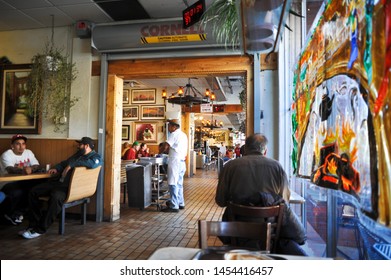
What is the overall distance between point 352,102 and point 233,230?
921mm

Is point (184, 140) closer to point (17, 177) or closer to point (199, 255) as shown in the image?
point (17, 177)

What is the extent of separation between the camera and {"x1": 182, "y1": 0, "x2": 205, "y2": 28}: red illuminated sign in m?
3.22

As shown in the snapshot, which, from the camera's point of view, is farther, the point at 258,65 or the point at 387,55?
the point at 258,65

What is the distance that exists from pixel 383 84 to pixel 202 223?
107 centimetres

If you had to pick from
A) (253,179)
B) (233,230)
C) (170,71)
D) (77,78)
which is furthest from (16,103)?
(233,230)

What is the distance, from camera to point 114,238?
11.7ft

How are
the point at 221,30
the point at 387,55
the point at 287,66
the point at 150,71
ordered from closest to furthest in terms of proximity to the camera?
the point at 387,55 < the point at 221,30 < the point at 287,66 < the point at 150,71

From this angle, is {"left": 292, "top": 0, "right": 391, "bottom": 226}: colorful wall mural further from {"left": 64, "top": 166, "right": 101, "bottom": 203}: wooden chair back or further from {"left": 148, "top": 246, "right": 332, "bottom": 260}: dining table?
{"left": 64, "top": 166, "right": 101, "bottom": 203}: wooden chair back

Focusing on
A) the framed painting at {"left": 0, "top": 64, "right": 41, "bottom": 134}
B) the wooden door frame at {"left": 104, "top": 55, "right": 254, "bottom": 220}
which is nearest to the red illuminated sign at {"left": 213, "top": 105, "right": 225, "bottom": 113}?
the wooden door frame at {"left": 104, "top": 55, "right": 254, "bottom": 220}

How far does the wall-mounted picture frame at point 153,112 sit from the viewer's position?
9289 millimetres

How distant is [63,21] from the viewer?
15.1ft

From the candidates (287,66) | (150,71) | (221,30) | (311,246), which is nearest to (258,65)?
(287,66)

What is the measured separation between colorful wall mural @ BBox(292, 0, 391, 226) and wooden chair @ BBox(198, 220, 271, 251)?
0.48 meters
